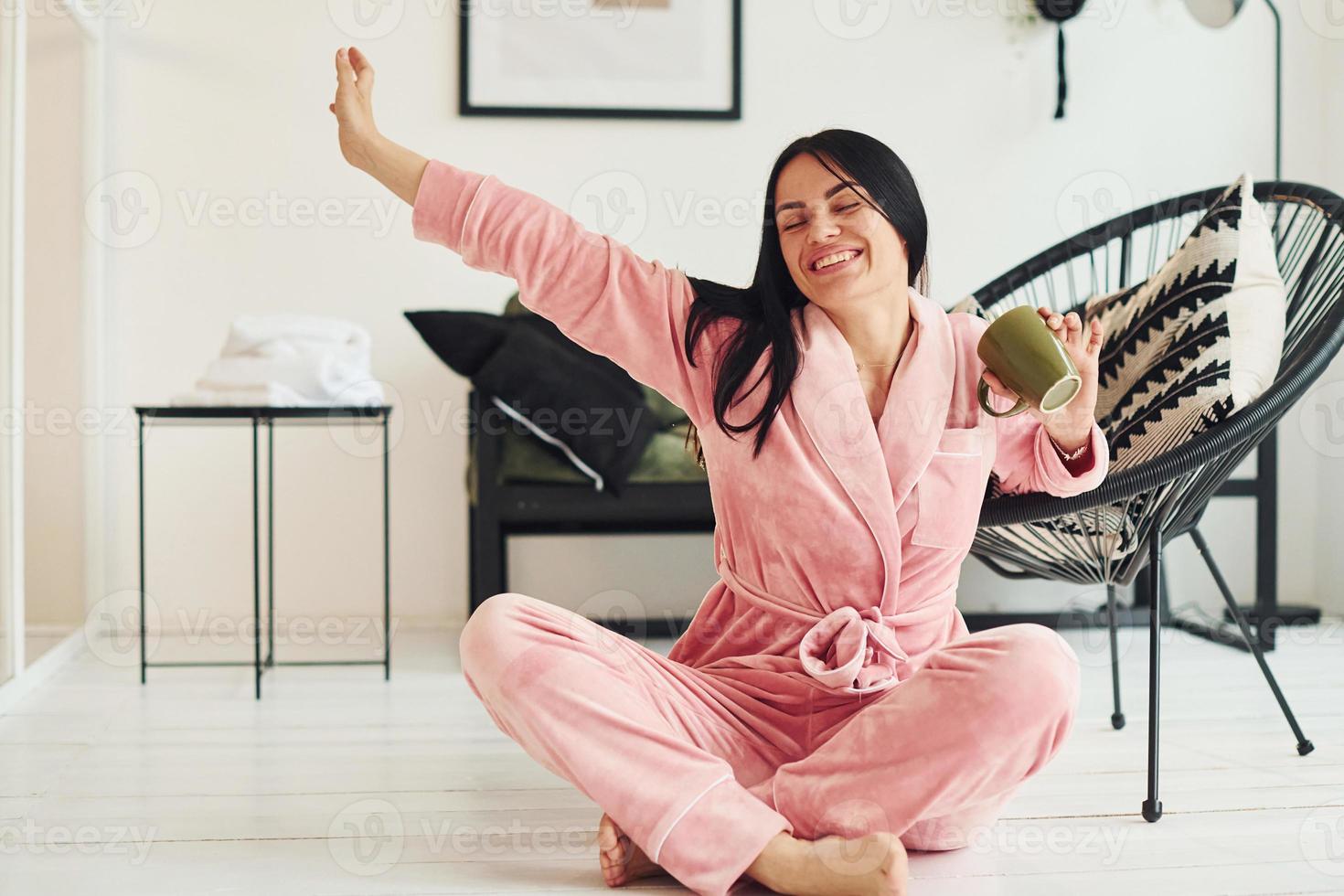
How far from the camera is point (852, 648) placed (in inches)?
48.3

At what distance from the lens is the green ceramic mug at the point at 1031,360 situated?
1.16 metres

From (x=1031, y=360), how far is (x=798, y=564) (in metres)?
0.34

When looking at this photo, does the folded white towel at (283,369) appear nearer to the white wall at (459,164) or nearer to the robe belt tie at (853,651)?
the white wall at (459,164)

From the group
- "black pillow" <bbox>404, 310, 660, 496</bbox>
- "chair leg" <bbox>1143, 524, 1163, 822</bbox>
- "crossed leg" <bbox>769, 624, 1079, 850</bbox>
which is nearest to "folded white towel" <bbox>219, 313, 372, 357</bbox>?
"black pillow" <bbox>404, 310, 660, 496</bbox>

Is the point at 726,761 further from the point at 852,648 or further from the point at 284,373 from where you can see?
the point at 284,373

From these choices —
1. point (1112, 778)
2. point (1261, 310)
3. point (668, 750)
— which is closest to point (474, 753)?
point (668, 750)

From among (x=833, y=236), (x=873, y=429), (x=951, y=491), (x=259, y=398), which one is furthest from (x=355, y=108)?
(x=259, y=398)

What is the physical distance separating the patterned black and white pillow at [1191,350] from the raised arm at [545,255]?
0.51m

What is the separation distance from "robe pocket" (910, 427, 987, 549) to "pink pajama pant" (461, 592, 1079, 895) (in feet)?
0.40

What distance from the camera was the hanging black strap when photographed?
9.56ft

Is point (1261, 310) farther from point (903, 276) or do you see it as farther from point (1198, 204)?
point (903, 276)

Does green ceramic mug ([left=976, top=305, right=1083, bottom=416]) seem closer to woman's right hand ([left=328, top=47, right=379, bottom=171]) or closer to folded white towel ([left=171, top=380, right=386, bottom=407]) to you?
woman's right hand ([left=328, top=47, right=379, bottom=171])

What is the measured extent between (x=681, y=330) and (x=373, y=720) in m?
1.04

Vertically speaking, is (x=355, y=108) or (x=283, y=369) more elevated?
(x=355, y=108)
